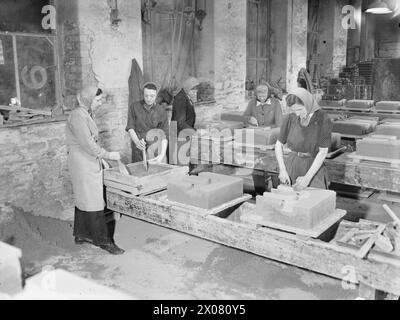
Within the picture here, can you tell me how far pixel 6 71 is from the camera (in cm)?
556

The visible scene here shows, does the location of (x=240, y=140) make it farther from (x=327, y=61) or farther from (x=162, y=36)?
(x=327, y=61)

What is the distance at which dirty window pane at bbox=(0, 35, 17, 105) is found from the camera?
5496mm

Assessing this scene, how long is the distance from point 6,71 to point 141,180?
8.75ft


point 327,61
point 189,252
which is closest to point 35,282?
point 189,252

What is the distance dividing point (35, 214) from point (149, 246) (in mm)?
1732

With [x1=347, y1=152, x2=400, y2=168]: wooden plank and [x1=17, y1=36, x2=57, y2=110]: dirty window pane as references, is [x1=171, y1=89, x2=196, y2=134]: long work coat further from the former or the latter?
[x1=347, y1=152, x2=400, y2=168]: wooden plank

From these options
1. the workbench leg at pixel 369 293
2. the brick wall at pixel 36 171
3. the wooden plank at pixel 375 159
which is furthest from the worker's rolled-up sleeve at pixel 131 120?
the workbench leg at pixel 369 293

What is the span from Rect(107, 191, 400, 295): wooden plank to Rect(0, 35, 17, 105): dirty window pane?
2.60 meters

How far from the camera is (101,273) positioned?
4262mm

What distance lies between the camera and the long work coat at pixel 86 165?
429 cm

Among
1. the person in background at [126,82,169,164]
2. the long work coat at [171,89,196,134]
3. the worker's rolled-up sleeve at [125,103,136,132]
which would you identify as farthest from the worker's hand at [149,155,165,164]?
the long work coat at [171,89,196,134]

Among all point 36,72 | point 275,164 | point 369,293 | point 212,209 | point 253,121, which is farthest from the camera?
point 253,121

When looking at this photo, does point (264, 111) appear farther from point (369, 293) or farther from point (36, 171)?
point (369, 293)

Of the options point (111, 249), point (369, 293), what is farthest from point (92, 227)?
point (369, 293)
